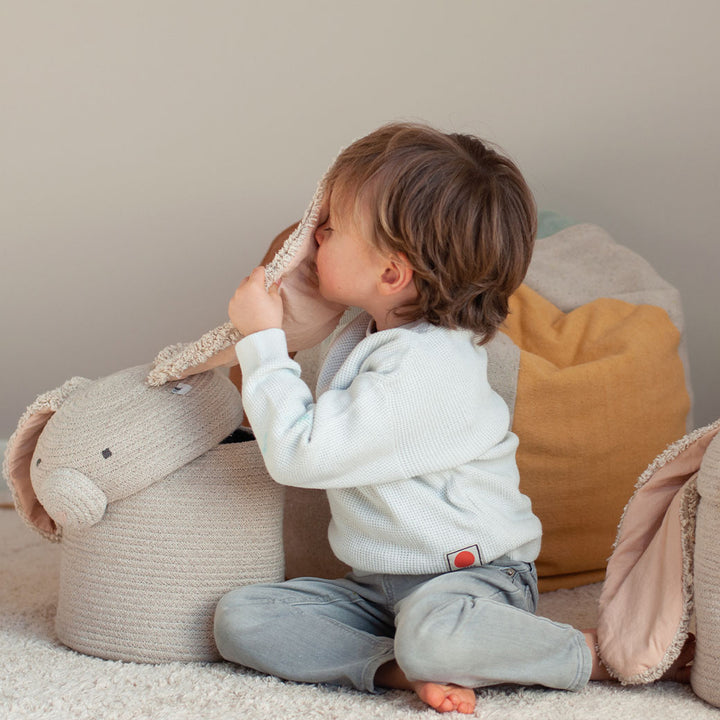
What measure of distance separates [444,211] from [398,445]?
249mm

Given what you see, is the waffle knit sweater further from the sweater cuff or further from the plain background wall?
the plain background wall

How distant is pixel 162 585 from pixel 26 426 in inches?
9.8

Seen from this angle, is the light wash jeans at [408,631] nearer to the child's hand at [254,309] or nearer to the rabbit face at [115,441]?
the rabbit face at [115,441]

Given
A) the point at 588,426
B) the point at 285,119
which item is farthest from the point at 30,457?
the point at 285,119

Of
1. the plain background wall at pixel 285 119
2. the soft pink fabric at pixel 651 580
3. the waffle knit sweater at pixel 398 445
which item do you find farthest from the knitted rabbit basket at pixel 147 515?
the plain background wall at pixel 285 119

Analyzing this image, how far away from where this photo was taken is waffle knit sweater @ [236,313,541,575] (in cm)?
92

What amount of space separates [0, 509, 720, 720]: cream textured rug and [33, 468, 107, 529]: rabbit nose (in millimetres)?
152

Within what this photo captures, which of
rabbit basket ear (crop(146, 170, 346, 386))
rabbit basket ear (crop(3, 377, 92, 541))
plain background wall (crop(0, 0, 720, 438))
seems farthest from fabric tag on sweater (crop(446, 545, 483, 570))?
plain background wall (crop(0, 0, 720, 438))

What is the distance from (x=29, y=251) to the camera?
1.69 metres

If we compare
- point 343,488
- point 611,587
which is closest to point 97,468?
point 343,488

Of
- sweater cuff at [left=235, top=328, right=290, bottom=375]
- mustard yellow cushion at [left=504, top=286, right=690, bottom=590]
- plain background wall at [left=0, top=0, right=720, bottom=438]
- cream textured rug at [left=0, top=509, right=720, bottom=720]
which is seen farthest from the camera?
plain background wall at [left=0, top=0, right=720, bottom=438]

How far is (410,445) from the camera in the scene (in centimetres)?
95

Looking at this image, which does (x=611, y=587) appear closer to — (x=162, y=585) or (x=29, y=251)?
(x=162, y=585)

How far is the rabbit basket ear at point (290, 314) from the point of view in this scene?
102 centimetres
